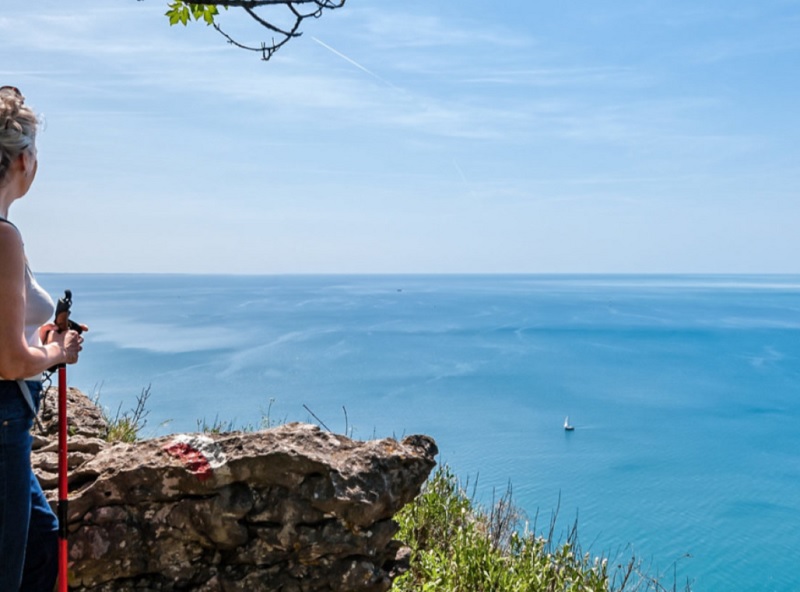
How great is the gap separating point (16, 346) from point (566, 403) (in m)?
44.5

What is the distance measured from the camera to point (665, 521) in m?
24.8

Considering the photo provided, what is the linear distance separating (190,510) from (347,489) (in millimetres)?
766

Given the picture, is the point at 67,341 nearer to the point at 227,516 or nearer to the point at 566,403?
the point at 227,516

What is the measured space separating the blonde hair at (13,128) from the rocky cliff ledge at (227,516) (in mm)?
1628

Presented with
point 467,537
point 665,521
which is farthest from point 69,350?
point 665,521

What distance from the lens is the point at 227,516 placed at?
3361 mm

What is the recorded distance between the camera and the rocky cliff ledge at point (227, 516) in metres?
3.32

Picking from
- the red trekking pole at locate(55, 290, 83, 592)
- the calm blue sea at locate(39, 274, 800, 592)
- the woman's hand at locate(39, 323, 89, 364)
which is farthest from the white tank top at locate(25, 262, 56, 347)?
the calm blue sea at locate(39, 274, 800, 592)

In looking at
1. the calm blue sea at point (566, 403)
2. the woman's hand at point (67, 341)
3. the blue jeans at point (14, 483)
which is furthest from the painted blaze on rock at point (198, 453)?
the calm blue sea at point (566, 403)

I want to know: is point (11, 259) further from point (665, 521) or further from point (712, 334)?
point (712, 334)

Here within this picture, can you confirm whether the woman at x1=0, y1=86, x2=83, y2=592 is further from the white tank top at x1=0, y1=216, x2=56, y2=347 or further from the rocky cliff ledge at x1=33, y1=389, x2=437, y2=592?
the rocky cliff ledge at x1=33, y1=389, x2=437, y2=592

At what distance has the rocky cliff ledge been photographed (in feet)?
10.9

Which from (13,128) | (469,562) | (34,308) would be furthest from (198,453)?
(469,562)

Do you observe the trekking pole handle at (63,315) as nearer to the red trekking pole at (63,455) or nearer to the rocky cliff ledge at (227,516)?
the red trekking pole at (63,455)
